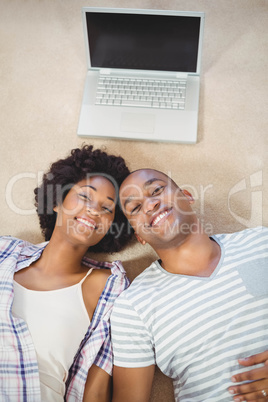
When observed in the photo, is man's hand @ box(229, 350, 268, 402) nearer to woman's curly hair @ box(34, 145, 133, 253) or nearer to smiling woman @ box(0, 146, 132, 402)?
smiling woman @ box(0, 146, 132, 402)

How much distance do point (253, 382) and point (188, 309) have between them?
0.97 feet

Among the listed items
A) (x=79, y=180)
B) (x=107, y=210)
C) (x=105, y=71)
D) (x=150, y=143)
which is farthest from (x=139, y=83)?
(x=107, y=210)

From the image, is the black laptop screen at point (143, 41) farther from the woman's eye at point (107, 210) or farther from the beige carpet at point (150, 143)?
the woman's eye at point (107, 210)

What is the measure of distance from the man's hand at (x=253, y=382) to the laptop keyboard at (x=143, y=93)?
1086 mm

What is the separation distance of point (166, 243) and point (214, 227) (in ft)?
1.28

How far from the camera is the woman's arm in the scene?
1.47m

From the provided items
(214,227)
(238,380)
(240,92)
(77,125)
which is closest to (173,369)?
(238,380)

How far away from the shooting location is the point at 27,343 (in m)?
1.43

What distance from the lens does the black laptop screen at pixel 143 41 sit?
1703 millimetres

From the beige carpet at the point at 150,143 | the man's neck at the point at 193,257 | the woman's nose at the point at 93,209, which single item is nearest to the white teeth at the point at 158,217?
the man's neck at the point at 193,257

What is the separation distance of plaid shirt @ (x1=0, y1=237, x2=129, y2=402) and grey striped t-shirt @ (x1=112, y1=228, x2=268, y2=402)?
0.07 m

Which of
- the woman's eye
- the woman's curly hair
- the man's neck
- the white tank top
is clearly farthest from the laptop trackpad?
the white tank top

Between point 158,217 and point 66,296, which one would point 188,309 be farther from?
point 66,296

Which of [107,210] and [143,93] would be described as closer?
[107,210]
